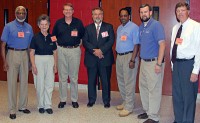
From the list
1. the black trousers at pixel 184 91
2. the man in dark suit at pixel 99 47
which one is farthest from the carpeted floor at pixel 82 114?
the black trousers at pixel 184 91

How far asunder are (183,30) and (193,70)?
525mm

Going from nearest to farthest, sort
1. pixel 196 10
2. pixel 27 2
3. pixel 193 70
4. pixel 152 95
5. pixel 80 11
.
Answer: pixel 193 70 < pixel 152 95 < pixel 196 10 < pixel 80 11 < pixel 27 2

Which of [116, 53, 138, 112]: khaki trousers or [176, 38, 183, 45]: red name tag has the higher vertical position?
[176, 38, 183, 45]: red name tag

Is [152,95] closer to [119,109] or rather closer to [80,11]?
[119,109]

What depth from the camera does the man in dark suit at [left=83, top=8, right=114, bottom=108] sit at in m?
4.72

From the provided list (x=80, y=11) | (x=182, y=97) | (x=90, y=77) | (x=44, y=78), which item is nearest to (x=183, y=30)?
(x=182, y=97)

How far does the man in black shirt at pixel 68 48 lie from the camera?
478cm

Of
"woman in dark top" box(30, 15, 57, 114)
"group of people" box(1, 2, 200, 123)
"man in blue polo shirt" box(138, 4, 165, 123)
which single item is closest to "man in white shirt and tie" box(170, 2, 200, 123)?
"group of people" box(1, 2, 200, 123)

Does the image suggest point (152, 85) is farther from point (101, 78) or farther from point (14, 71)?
point (14, 71)

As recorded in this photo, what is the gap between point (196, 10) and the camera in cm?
558

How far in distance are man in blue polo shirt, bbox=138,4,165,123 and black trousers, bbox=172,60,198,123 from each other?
0.26 metres

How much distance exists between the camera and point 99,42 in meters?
4.77

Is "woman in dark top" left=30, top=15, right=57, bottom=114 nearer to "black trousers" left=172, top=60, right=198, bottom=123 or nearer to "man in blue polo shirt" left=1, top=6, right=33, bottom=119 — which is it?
"man in blue polo shirt" left=1, top=6, right=33, bottom=119

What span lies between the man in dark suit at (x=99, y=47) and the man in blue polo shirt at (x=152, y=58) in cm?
88
